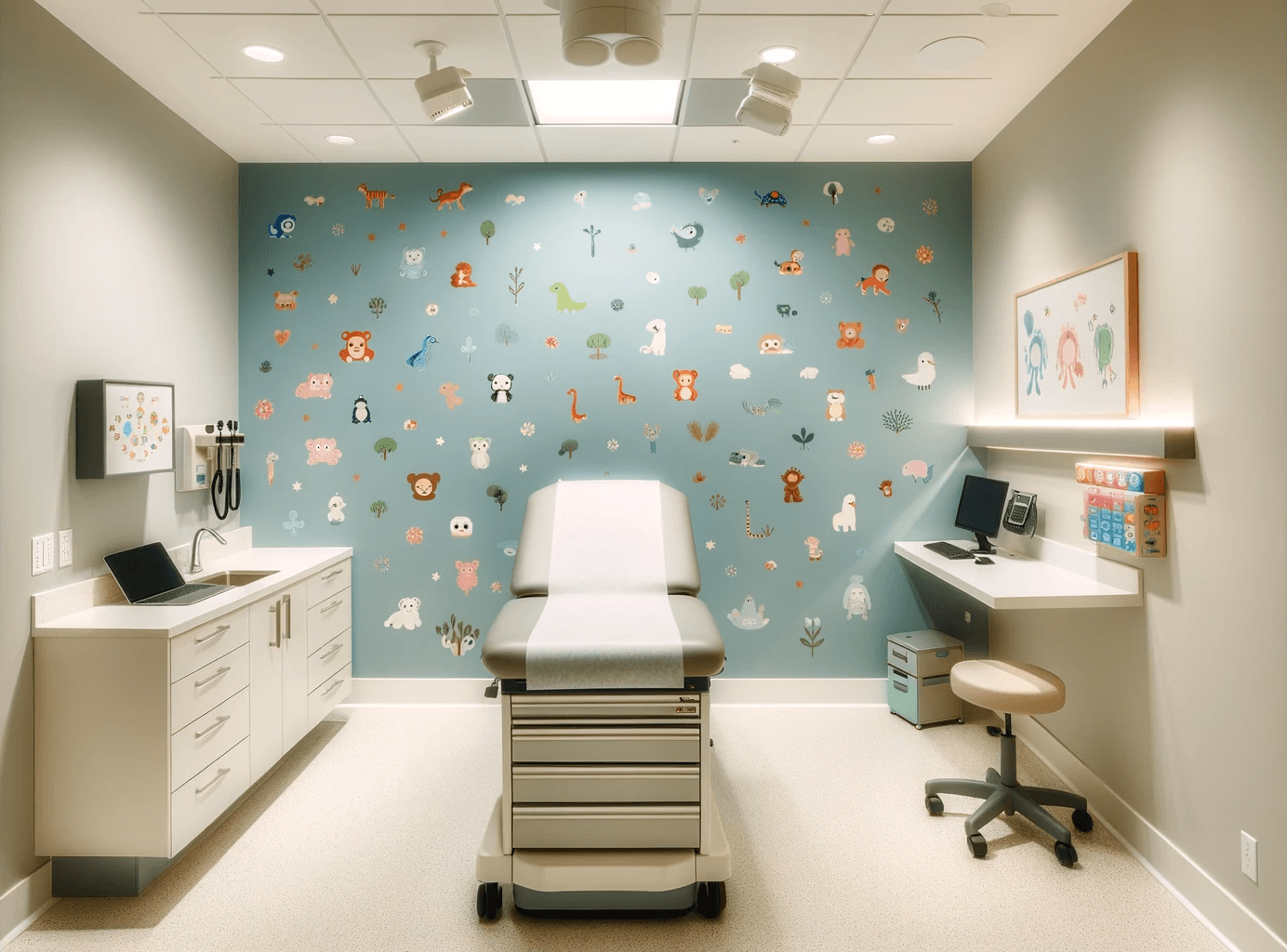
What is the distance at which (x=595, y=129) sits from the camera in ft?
11.0

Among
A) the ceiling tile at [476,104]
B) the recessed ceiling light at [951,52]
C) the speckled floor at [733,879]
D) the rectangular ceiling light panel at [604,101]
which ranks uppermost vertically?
the rectangular ceiling light panel at [604,101]

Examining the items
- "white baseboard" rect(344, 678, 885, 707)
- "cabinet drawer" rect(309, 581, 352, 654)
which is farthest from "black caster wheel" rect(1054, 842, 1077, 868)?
"cabinet drawer" rect(309, 581, 352, 654)

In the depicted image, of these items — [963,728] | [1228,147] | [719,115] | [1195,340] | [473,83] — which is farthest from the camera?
[963,728]

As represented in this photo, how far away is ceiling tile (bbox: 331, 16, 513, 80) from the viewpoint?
8.21 ft

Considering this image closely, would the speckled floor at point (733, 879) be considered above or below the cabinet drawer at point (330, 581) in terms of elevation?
below

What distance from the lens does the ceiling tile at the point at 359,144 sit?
132 inches

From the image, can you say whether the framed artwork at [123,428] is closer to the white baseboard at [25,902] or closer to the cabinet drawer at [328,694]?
the cabinet drawer at [328,694]

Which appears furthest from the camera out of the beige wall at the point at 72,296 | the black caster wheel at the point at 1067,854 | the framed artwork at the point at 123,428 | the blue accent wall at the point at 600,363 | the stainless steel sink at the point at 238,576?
the blue accent wall at the point at 600,363

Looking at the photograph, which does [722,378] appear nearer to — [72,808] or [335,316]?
[335,316]

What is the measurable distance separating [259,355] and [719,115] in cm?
256

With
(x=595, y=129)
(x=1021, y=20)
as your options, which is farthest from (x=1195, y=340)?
(x=595, y=129)

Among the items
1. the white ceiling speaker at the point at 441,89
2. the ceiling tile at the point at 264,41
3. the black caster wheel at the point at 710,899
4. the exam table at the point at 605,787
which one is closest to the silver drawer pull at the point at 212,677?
the exam table at the point at 605,787

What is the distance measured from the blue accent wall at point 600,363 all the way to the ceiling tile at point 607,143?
0.33 ft

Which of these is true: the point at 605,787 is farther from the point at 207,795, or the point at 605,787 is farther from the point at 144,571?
the point at 144,571
